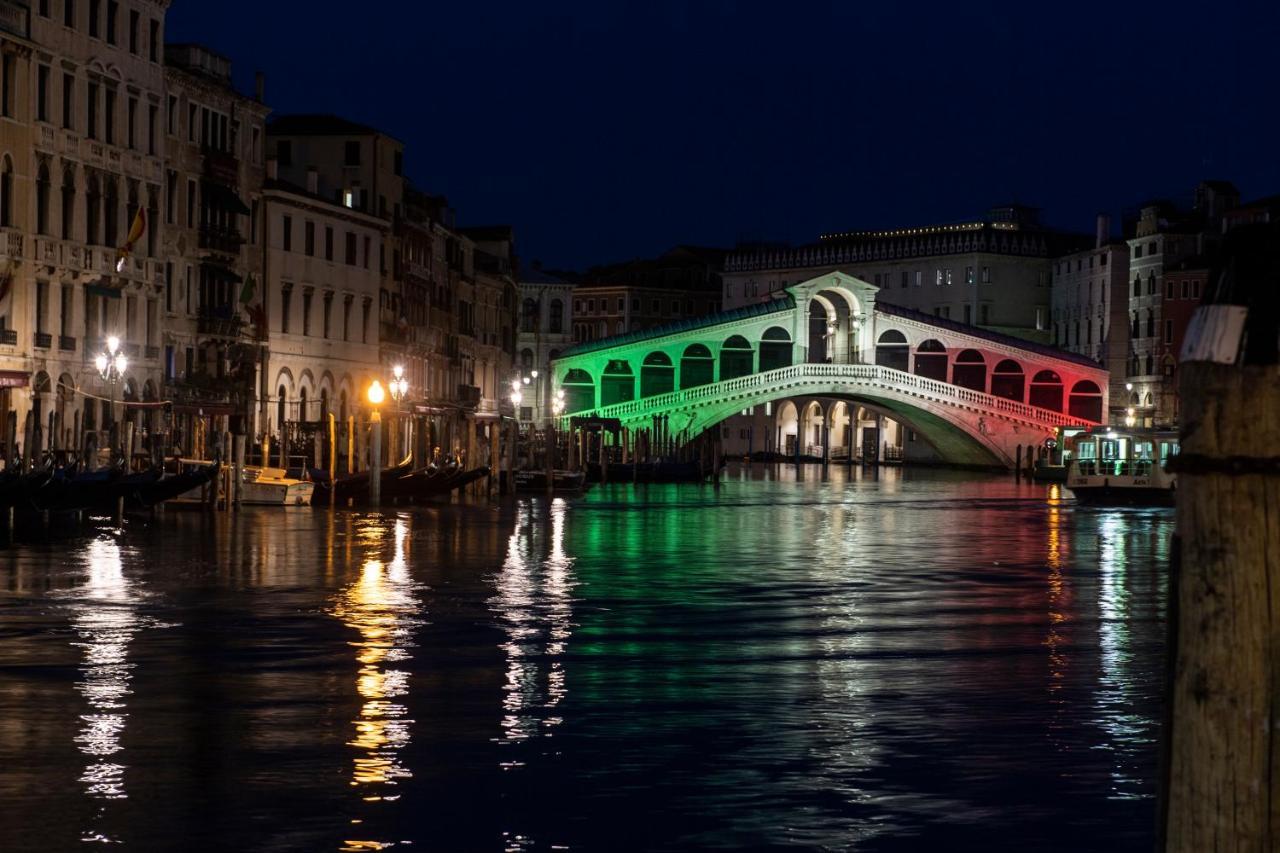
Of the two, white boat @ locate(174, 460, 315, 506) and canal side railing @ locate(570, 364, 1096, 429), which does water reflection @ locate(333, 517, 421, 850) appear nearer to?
white boat @ locate(174, 460, 315, 506)

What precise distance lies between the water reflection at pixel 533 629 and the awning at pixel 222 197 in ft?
53.0

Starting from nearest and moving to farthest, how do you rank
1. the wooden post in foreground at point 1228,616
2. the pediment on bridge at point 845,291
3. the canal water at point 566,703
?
1. the wooden post in foreground at point 1228,616
2. the canal water at point 566,703
3. the pediment on bridge at point 845,291

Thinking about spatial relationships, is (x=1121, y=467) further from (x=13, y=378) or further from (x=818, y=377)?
(x=13, y=378)

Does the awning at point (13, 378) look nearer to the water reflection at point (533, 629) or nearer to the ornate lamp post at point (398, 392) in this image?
the water reflection at point (533, 629)

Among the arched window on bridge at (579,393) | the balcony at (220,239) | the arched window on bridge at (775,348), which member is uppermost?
the arched window on bridge at (775,348)

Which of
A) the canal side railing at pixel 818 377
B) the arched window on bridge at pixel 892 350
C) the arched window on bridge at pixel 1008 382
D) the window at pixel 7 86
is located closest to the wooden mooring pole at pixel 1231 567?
the window at pixel 7 86

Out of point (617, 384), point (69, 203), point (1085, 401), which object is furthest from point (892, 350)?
point (69, 203)

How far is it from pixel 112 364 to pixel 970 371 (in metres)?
50.9

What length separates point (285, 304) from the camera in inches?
1823

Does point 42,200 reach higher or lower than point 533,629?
higher

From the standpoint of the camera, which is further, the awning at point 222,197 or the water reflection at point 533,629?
the awning at point 222,197

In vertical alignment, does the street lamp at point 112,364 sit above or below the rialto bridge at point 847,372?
below

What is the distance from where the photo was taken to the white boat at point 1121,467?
45875 millimetres

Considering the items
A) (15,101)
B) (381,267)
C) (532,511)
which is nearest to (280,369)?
(381,267)
